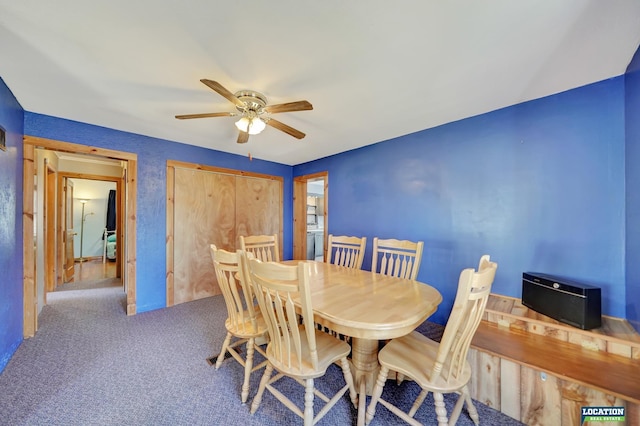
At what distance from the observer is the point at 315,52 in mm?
1426

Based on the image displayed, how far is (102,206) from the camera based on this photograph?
6434 mm

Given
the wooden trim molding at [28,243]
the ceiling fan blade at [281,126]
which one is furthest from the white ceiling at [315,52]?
the wooden trim molding at [28,243]

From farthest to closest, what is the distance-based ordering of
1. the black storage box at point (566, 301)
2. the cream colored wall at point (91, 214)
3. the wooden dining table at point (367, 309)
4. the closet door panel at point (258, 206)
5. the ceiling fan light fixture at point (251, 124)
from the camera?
the cream colored wall at point (91, 214) < the closet door panel at point (258, 206) < the ceiling fan light fixture at point (251, 124) < the black storage box at point (566, 301) < the wooden dining table at point (367, 309)

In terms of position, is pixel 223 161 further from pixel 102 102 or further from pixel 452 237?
pixel 452 237

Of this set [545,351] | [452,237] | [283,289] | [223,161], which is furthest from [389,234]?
[223,161]

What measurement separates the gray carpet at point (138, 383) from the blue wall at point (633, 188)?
1161 mm

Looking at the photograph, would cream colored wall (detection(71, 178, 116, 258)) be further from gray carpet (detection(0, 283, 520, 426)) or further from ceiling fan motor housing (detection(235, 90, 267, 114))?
ceiling fan motor housing (detection(235, 90, 267, 114))

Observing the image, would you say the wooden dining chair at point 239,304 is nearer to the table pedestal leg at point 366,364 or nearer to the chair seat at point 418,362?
the table pedestal leg at point 366,364

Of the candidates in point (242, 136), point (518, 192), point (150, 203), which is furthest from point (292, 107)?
point (150, 203)

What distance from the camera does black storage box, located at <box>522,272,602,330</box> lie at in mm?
1472

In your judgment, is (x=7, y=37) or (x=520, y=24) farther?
(x=7, y=37)

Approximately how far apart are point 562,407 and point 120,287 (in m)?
5.48

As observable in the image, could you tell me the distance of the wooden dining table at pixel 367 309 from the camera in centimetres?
115

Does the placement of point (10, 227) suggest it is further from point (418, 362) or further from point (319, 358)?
point (418, 362)
